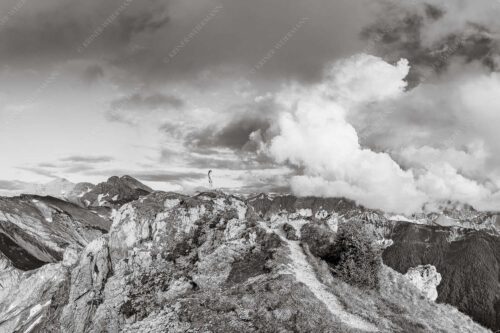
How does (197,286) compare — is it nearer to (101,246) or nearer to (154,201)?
(154,201)

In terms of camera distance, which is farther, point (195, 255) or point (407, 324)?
point (195, 255)

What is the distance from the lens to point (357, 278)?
52.8m

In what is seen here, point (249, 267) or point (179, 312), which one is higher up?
point (249, 267)

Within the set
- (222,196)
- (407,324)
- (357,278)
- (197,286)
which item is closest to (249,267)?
(197,286)

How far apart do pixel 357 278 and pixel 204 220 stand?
1690 inches

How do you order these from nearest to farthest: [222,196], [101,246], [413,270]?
[413,270]
[222,196]
[101,246]

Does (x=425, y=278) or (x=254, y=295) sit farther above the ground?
(x=254, y=295)

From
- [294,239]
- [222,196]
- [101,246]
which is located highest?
[222,196]

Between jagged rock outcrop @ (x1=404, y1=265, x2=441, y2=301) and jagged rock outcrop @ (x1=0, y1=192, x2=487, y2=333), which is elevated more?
jagged rock outcrop @ (x1=0, y1=192, x2=487, y2=333)

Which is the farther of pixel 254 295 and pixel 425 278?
pixel 425 278

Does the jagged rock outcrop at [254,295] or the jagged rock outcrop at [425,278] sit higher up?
the jagged rock outcrop at [254,295]

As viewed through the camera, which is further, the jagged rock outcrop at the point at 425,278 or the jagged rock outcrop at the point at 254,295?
the jagged rock outcrop at the point at 425,278

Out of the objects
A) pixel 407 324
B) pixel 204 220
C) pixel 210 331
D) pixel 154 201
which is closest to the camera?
pixel 210 331

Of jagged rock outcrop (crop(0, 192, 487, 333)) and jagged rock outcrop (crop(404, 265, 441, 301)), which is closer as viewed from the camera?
jagged rock outcrop (crop(0, 192, 487, 333))
